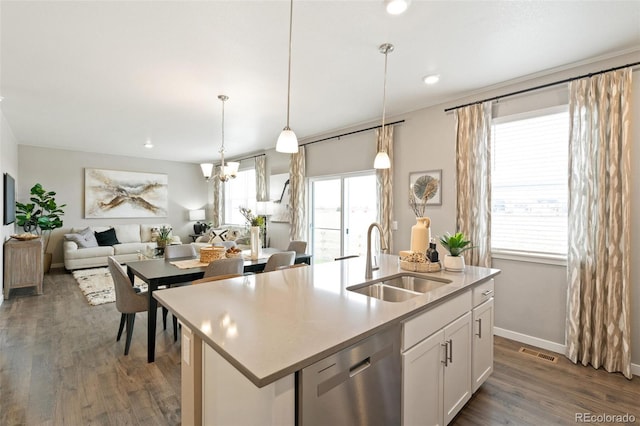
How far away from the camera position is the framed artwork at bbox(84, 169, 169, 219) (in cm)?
712

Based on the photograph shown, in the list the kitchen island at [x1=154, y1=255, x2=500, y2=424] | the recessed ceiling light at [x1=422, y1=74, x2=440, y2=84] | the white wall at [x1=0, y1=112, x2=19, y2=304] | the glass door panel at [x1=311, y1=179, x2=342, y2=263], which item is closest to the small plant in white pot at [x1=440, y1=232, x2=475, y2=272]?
the kitchen island at [x1=154, y1=255, x2=500, y2=424]

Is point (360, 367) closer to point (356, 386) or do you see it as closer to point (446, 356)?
point (356, 386)

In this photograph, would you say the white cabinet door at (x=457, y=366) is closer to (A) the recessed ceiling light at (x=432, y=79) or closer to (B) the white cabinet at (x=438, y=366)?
(B) the white cabinet at (x=438, y=366)

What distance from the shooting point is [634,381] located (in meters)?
2.42

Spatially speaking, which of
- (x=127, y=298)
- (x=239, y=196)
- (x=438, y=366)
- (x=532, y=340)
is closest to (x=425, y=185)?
(x=532, y=340)

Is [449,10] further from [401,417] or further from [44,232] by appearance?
[44,232]

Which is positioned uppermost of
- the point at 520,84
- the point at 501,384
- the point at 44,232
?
the point at 520,84

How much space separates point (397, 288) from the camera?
6.70 feet

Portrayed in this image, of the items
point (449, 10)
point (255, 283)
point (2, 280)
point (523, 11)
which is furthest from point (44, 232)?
point (523, 11)

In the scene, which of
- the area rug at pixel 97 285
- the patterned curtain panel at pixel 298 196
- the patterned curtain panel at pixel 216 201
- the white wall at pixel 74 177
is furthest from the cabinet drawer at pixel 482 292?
the white wall at pixel 74 177

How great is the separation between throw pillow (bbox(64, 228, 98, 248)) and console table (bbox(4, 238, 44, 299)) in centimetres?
183

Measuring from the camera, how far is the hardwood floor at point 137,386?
6.52 ft

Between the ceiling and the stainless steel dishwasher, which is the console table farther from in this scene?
the stainless steel dishwasher

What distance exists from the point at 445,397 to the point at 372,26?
2.47 m
